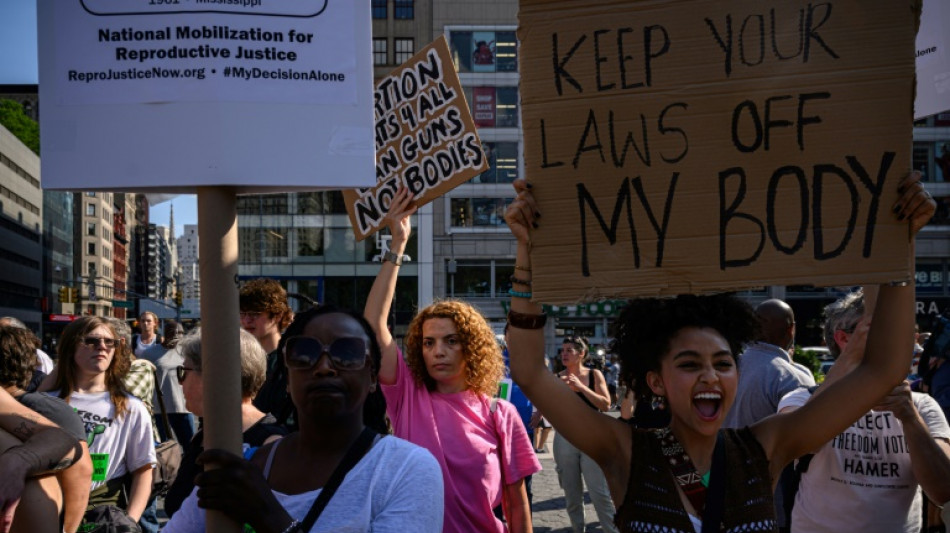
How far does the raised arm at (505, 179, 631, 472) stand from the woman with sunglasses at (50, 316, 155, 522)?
3333 millimetres

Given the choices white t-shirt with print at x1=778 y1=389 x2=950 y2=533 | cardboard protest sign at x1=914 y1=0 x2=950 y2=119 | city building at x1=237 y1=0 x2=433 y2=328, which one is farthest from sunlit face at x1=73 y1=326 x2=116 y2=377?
city building at x1=237 y1=0 x2=433 y2=328

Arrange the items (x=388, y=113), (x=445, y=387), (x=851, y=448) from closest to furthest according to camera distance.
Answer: (x=851, y=448), (x=445, y=387), (x=388, y=113)

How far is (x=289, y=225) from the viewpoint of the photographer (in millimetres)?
46500

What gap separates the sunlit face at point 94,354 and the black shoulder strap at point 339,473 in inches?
135

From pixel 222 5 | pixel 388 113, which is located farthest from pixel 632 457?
pixel 388 113

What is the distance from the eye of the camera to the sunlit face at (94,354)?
5.37 metres

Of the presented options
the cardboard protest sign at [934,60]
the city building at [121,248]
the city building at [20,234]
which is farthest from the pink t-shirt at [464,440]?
the city building at [121,248]

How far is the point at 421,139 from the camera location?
15.9ft

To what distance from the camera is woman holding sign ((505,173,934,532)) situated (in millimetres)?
2633

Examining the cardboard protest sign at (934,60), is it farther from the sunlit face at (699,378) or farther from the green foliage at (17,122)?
the green foliage at (17,122)

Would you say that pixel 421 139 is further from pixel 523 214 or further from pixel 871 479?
pixel 871 479

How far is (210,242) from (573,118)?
103 centimetres

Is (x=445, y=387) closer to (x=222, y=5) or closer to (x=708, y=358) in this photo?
(x=708, y=358)

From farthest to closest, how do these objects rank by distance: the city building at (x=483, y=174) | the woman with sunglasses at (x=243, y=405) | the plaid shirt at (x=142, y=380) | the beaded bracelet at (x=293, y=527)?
the city building at (x=483, y=174) < the plaid shirt at (x=142, y=380) < the woman with sunglasses at (x=243, y=405) < the beaded bracelet at (x=293, y=527)
